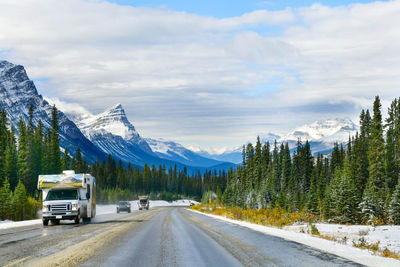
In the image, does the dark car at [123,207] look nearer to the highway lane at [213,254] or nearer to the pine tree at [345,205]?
the pine tree at [345,205]

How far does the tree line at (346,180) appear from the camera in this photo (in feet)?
137

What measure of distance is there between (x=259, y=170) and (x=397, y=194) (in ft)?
254

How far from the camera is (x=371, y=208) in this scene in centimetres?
3988

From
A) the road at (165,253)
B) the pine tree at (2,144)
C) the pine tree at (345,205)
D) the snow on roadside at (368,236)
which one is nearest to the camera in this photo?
the road at (165,253)

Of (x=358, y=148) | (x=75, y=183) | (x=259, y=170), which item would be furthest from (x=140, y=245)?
(x=259, y=170)

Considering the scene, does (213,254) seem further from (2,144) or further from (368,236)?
(2,144)

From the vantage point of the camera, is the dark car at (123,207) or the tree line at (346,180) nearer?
the tree line at (346,180)

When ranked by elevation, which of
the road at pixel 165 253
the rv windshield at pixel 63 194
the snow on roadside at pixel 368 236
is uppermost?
the rv windshield at pixel 63 194

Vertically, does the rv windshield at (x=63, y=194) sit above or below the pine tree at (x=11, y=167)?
below

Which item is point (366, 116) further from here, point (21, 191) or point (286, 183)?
point (21, 191)

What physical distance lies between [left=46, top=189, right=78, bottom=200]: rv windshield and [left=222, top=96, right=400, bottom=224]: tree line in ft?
74.2

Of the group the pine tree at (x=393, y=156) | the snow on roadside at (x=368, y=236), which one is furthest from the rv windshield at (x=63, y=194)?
the pine tree at (x=393, y=156)

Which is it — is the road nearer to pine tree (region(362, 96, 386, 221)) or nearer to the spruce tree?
the spruce tree

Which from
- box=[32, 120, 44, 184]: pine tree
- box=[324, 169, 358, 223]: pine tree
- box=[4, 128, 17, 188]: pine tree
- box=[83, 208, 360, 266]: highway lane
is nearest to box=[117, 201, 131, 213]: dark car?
box=[324, 169, 358, 223]: pine tree
